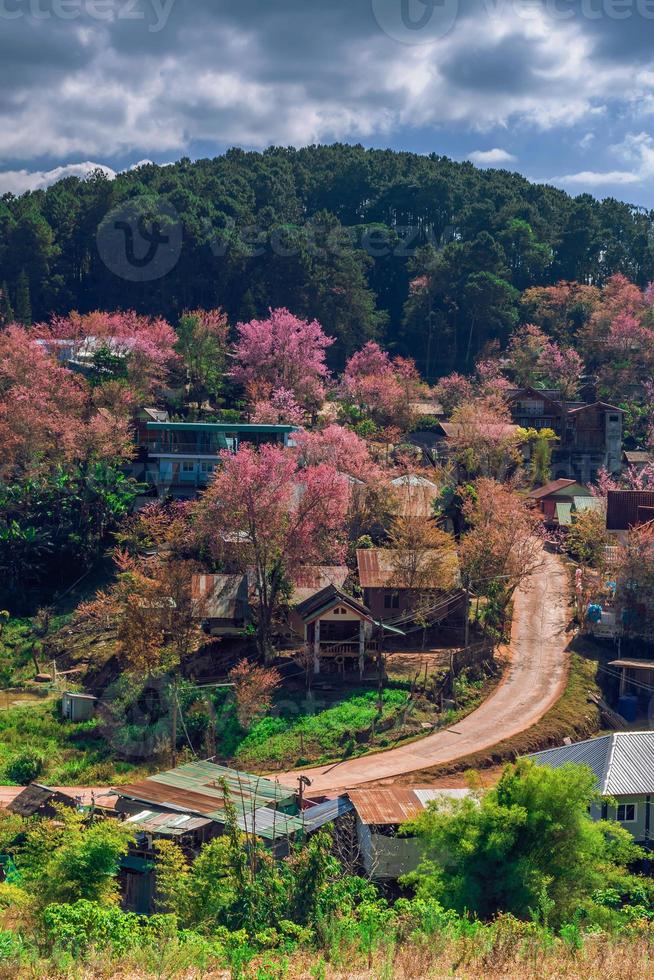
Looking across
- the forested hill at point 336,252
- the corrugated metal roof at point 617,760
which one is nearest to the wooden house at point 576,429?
the forested hill at point 336,252

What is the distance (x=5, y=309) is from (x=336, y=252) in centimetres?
1987

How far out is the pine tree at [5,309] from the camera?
2527 inches

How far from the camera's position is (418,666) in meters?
33.7

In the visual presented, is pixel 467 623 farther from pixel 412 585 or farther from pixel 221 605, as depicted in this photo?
pixel 221 605

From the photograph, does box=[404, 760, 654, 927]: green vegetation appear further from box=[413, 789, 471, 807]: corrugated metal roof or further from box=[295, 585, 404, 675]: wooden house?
box=[295, 585, 404, 675]: wooden house

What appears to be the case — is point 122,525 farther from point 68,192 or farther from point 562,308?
point 68,192

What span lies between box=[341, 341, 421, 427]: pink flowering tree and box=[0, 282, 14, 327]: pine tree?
67.0ft

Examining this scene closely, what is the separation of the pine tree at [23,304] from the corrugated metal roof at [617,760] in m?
47.1

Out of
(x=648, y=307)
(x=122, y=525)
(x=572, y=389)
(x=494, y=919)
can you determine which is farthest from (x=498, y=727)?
(x=648, y=307)

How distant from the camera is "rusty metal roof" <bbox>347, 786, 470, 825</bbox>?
74.6 ft

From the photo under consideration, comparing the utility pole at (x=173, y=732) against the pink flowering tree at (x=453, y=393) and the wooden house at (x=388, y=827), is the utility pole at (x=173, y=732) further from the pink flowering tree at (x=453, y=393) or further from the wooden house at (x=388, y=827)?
the pink flowering tree at (x=453, y=393)

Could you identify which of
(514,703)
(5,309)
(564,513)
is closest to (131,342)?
(5,309)

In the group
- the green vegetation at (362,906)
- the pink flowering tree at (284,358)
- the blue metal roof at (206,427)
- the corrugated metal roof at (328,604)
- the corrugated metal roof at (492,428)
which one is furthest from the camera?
the pink flowering tree at (284,358)

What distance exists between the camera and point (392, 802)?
77.9 ft
